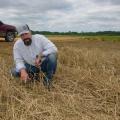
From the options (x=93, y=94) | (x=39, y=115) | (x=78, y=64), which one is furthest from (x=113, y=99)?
(x=78, y=64)

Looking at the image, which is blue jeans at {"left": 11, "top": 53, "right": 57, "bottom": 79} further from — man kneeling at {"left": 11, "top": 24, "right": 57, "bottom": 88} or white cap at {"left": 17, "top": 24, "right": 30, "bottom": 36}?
white cap at {"left": 17, "top": 24, "right": 30, "bottom": 36}

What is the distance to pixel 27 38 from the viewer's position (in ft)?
23.1

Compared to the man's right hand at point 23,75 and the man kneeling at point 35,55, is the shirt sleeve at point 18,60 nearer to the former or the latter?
the man kneeling at point 35,55

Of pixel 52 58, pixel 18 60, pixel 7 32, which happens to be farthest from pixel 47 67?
pixel 7 32

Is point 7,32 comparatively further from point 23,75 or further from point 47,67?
point 23,75

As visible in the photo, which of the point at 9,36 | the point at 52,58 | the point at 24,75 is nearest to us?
the point at 24,75

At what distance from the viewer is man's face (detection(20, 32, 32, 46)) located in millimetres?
6996

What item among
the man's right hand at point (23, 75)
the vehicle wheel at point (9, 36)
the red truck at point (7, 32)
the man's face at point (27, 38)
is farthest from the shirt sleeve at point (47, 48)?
the vehicle wheel at point (9, 36)

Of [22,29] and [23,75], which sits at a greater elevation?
[22,29]

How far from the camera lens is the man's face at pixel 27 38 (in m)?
7.00

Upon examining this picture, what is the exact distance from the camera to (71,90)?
23.1ft

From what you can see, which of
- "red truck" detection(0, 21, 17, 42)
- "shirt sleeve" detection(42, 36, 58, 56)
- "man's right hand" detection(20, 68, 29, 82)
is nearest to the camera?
"man's right hand" detection(20, 68, 29, 82)

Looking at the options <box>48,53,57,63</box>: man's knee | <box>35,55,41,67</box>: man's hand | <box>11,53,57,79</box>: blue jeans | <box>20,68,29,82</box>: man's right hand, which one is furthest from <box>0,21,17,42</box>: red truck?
<box>20,68,29,82</box>: man's right hand

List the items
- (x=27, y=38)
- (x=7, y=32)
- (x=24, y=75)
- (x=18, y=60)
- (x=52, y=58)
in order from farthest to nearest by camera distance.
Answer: (x=7, y=32) → (x=52, y=58) → (x=18, y=60) → (x=27, y=38) → (x=24, y=75)
